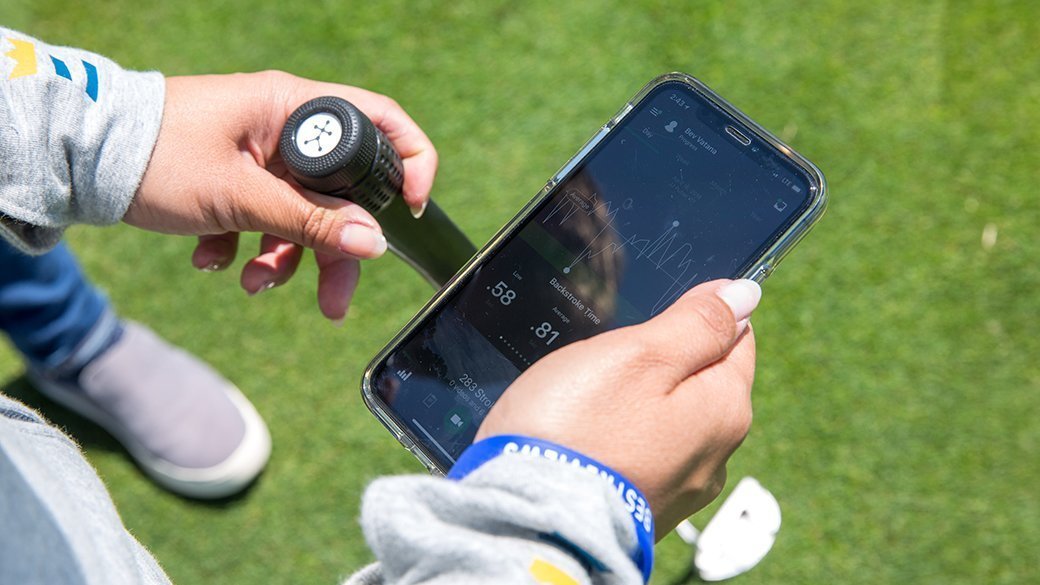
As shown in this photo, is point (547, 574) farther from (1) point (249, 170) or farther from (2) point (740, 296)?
(1) point (249, 170)

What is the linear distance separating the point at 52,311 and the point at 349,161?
0.83m

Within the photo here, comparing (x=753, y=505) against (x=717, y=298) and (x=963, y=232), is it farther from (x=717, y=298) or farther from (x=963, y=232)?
(x=963, y=232)

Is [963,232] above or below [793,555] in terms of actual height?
above

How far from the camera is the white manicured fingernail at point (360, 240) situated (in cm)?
87

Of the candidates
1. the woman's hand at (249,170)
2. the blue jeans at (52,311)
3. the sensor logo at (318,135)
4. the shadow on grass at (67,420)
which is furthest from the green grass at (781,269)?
the sensor logo at (318,135)

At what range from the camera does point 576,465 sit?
0.60 m

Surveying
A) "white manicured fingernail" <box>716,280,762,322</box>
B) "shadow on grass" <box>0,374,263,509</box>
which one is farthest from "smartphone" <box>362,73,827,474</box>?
"shadow on grass" <box>0,374,263,509</box>

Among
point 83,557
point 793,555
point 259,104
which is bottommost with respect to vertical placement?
point 793,555

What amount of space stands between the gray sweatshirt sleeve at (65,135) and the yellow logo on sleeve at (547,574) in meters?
0.58

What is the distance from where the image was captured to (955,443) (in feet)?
4.69

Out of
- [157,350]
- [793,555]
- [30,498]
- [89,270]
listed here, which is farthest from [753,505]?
[89,270]

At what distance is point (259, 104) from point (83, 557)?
51 centimetres

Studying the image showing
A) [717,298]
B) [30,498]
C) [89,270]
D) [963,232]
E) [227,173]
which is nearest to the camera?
[30,498]

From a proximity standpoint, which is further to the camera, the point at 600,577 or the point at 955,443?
the point at 955,443
